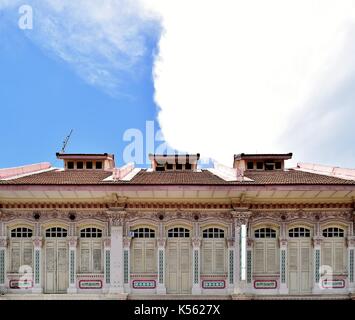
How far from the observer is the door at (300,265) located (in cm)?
1304

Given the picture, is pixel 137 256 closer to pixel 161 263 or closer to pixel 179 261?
pixel 161 263

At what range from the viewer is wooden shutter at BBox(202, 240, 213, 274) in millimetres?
13039

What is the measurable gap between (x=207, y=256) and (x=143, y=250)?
2408 mm

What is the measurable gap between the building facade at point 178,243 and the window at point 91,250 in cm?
4

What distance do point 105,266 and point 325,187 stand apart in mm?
8396

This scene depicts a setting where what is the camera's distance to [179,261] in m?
13.1

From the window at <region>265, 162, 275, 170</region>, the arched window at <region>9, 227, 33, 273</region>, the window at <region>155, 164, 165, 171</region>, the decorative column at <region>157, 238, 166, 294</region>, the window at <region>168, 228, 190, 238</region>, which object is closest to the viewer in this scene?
the decorative column at <region>157, 238, 166, 294</region>

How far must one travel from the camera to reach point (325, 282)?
12969 mm

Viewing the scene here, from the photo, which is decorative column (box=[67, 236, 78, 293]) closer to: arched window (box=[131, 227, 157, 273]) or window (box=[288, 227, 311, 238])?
arched window (box=[131, 227, 157, 273])

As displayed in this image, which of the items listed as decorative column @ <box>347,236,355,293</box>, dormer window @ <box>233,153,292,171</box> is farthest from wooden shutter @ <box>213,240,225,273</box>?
dormer window @ <box>233,153,292,171</box>

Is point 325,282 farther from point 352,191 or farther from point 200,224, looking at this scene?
point 200,224

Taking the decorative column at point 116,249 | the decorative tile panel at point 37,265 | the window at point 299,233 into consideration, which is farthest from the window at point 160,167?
the window at point 299,233

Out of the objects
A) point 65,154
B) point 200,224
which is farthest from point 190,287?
point 65,154

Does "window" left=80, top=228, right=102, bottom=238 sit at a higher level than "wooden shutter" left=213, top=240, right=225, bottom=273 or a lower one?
higher
